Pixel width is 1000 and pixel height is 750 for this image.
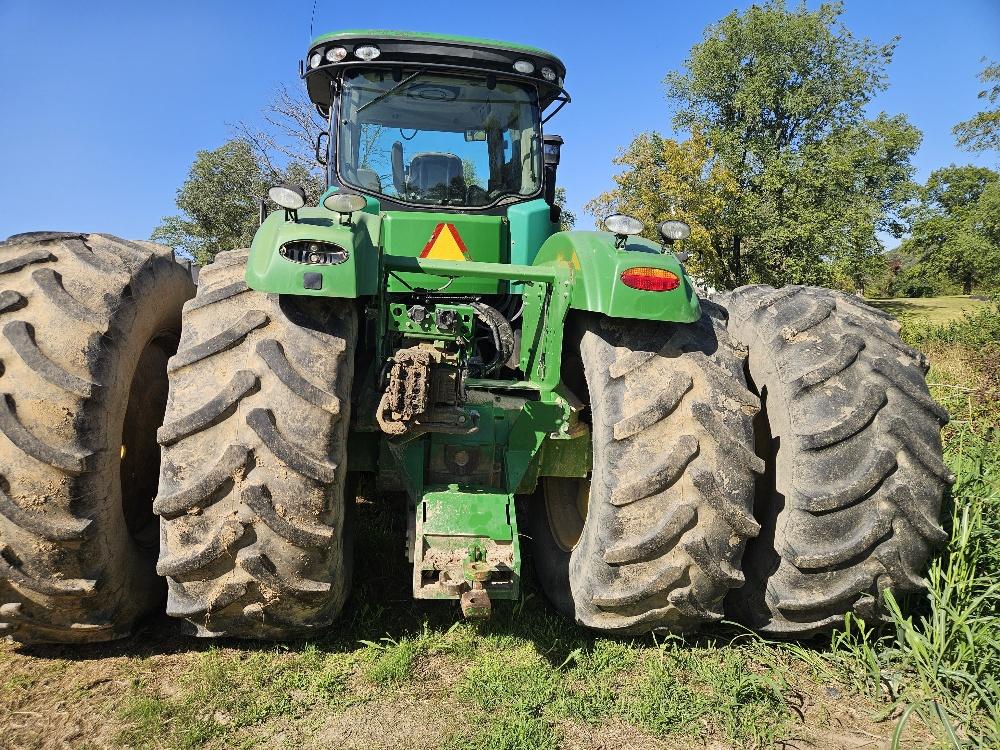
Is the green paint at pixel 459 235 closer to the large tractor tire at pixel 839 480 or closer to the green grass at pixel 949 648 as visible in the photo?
the large tractor tire at pixel 839 480

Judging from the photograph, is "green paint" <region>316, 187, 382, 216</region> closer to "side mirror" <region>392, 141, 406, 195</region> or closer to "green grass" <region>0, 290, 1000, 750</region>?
"side mirror" <region>392, 141, 406, 195</region>

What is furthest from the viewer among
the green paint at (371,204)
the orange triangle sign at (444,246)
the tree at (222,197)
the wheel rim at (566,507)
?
the tree at (222,197)

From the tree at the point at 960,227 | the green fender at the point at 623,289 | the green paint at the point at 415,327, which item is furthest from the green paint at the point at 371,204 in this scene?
the tree at the point at 960,227

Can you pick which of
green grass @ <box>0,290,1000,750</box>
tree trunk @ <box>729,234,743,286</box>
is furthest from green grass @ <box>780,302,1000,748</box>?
tree trunk @ <box>729,234,743,286</box>

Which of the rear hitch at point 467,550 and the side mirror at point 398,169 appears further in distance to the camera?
the side mirror at point 398,169

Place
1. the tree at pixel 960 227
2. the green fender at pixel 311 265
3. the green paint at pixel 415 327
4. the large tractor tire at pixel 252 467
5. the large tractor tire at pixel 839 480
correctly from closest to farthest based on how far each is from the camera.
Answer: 1. the large tractor tire at pixel 252 467
2. the green fender at pixel 311 265
3. the large tractor tire at pixel 839 480
4. the green paint at pixel 415 327
5. the tree at pixel 960 227

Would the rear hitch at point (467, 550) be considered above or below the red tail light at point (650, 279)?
below

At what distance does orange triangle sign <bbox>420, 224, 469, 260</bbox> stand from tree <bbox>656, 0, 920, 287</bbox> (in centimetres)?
2637

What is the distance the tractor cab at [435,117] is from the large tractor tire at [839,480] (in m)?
2.34

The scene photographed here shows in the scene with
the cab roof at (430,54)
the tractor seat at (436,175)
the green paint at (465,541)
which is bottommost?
the green paint at (465,541)

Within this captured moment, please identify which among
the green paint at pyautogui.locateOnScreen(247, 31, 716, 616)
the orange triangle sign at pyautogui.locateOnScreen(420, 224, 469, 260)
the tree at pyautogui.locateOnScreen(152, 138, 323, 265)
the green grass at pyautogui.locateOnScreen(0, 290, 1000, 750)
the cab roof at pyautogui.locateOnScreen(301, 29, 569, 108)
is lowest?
the green grass at pyautogui.locateOnScreen(0, 290, 1000, 750)

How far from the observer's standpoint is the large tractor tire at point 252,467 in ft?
8.19

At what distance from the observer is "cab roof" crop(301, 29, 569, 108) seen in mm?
4332

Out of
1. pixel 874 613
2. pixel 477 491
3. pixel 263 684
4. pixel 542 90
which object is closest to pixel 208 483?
pixel 263 684
